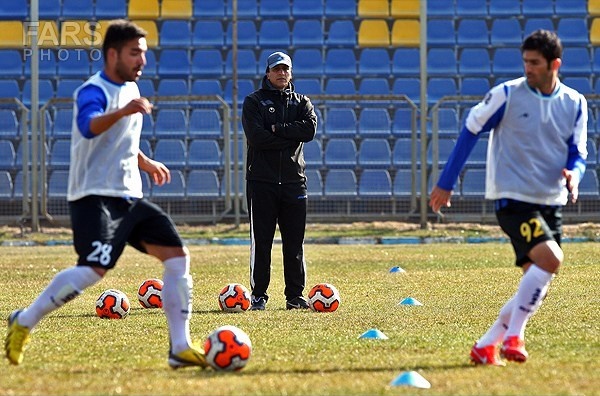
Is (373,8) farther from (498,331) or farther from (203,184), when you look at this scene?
(498,331)

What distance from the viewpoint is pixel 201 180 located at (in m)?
25.0

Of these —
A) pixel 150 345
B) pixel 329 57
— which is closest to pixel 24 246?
pixel 329 57

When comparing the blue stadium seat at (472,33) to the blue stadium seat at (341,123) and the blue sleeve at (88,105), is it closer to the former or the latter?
the blue stadium seat at (341,123)

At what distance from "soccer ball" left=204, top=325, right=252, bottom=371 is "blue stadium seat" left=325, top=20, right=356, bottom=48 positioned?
71.9 ft

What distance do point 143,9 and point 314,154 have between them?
21.6 feet

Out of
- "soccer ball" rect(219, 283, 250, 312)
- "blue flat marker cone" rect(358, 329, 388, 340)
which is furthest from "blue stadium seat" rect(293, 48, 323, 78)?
"blue flat marker cone" rect(358, 329, 388, 340)

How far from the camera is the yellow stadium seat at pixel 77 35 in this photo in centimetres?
2805

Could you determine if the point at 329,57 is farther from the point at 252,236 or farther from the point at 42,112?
the point at 252,236

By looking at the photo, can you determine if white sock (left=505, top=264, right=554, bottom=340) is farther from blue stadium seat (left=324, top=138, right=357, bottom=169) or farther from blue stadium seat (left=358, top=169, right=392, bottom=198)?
blue stadium seat (left=324, top=138, right=357, bottom=169)

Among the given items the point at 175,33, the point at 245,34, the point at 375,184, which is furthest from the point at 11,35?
the point at 375,184

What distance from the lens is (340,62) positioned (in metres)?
28.3

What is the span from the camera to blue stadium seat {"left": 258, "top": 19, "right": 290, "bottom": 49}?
28469mm

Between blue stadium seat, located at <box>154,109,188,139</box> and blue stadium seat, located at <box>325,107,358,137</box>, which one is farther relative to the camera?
blue stadium seat, located at <box>154,109,188,139</box>

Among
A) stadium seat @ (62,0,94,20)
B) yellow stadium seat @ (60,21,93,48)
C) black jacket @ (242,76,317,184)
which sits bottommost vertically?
black jacket @ (242,76,317,184)
